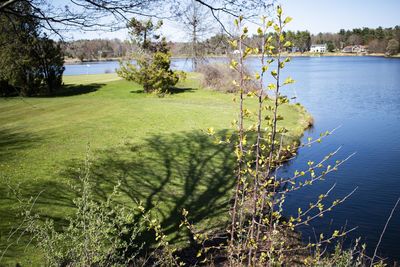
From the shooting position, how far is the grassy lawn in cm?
957

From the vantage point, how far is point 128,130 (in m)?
16.9

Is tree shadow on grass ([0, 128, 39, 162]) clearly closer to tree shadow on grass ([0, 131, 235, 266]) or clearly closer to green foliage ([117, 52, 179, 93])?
tree shadow on grass ([0, 131, 235, 266])

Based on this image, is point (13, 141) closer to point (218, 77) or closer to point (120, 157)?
point (120, 157)

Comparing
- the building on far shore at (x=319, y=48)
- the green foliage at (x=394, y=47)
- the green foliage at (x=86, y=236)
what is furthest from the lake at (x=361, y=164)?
the building on far shore at (x=319, y=48)

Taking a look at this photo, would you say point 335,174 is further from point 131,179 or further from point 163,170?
point 131,179

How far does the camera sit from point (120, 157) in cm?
1313

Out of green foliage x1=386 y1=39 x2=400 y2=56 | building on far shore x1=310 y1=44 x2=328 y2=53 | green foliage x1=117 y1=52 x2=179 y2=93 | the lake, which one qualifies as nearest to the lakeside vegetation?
the lake

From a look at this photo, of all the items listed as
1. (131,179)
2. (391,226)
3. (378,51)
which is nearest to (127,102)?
(131,179)

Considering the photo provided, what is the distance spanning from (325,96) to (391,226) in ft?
82.4

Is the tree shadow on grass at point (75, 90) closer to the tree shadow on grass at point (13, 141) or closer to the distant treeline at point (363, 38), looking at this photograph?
the tree shadow on grass at point (13, 141)

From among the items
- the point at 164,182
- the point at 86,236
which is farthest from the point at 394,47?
the point at 86,236

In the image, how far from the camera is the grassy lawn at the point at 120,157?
957 centimetres

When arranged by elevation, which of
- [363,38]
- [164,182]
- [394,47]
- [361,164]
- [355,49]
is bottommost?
[361,164]

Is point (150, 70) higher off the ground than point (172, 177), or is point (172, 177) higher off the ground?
point (150, 70)
